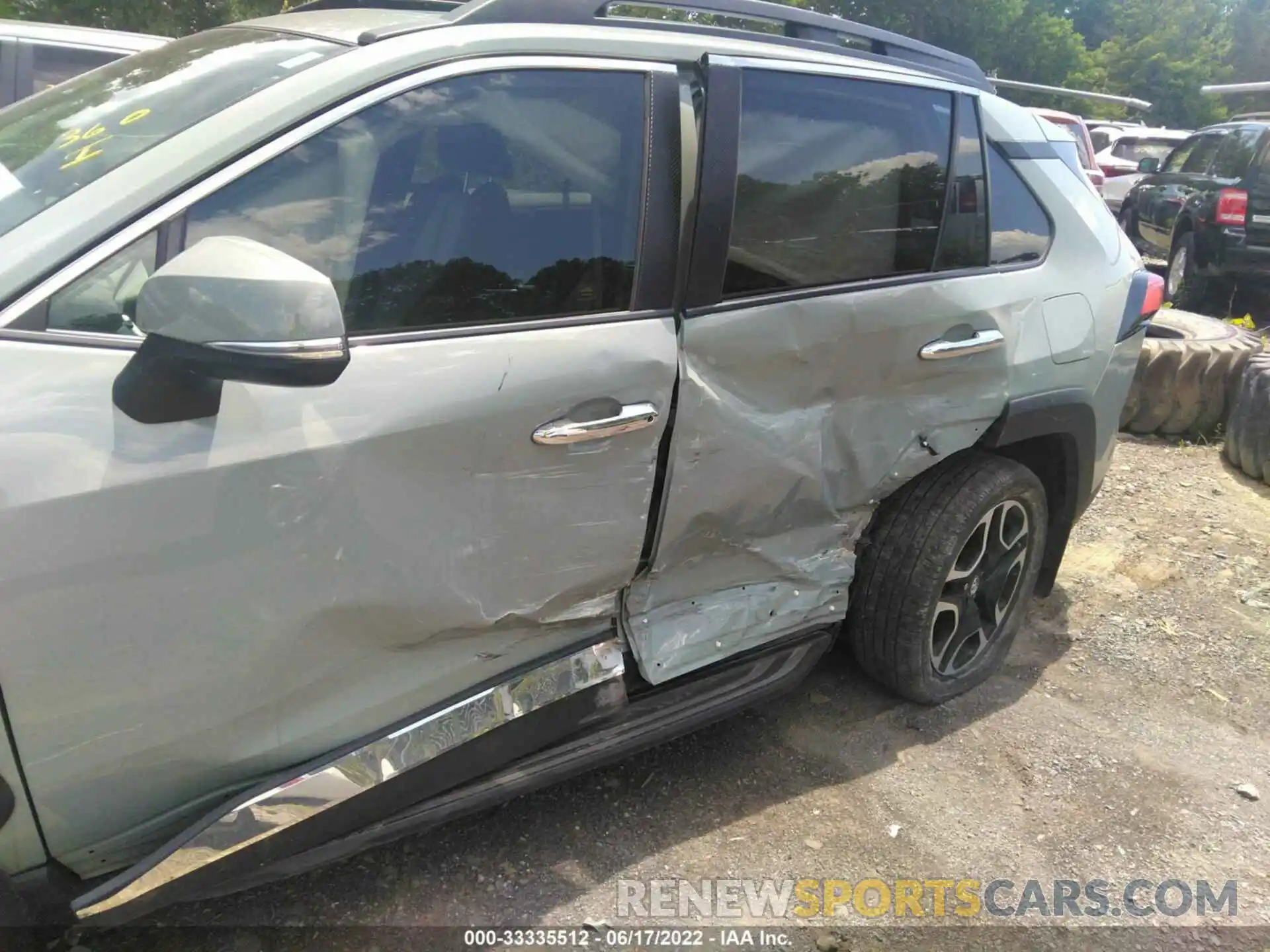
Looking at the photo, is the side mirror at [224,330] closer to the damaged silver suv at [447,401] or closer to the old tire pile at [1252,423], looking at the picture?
the damaged silver suv at [447,401]

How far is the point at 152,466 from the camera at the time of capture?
1546 mm

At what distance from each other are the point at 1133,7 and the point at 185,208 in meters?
57.1

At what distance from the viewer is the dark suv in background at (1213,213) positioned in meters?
8.46

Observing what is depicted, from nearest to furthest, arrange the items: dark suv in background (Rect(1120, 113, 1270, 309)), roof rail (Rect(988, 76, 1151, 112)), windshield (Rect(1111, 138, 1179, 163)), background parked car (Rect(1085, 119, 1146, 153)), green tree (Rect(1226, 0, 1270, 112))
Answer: roof rail (Rect(988, 76, 1151, 112)) → dark suv in background (Rect(1120, 113, 1270, 309)) → windshield (Rect(1111, 138, 1179, 163)) → background parked car (Rect(1085, 119, 1146, 153)) → green tree (Rect(1226, 0, 1270, 112))

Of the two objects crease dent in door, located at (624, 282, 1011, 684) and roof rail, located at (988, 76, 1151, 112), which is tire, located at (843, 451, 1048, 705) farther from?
roof rail, located at (988, 76, 1151, 112)

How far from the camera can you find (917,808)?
2.70m

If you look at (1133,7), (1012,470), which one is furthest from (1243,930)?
(1133,7)

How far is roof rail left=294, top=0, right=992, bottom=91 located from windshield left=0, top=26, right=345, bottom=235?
0.24 meters

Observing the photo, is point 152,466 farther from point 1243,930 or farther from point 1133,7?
point 1133,7

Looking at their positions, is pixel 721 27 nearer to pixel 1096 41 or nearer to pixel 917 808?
pixel 917 808

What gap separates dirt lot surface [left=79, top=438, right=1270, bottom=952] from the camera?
7.53ft

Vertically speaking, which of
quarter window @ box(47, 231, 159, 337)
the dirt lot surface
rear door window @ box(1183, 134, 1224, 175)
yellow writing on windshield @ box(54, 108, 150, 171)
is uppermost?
rear door window @ box(1183, 134, 1224, 175)

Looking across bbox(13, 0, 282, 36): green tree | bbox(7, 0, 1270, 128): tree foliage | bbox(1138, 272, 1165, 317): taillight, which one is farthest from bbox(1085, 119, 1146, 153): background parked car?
bbox(1138, 272, 1165, 317): taillight

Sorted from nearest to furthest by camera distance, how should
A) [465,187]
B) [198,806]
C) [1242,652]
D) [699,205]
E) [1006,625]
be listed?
[198,806] → [465,187] → [699,205] → [1006,625] → [1242,652]
